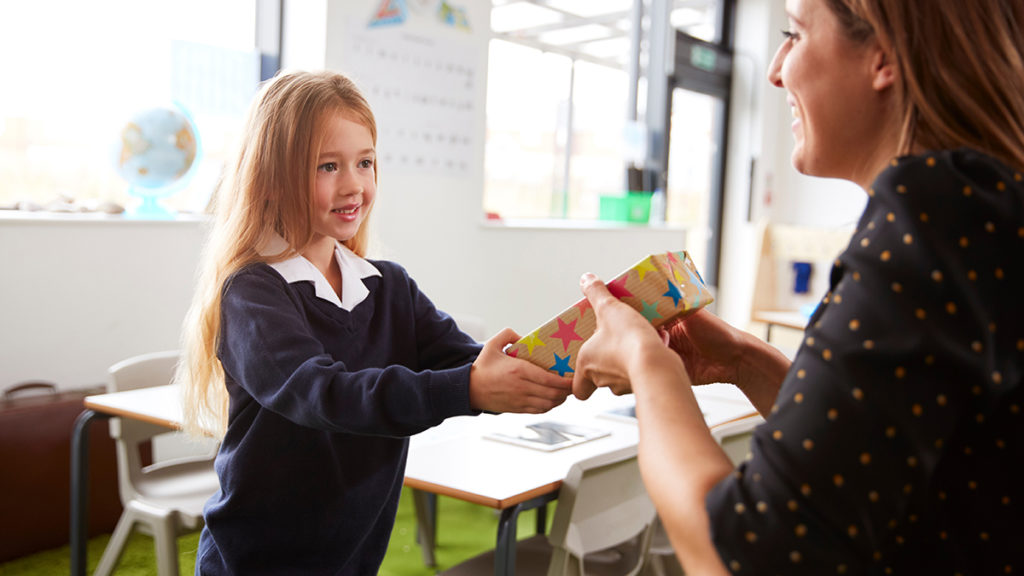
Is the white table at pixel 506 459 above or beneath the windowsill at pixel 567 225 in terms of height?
beneath

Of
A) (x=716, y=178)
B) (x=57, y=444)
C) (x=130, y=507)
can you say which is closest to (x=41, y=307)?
(x=57, y=444)

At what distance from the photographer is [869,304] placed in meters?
0.65

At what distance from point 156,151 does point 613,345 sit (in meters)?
2.81

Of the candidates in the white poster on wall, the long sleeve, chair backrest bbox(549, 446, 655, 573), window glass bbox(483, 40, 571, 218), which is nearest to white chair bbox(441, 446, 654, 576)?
chair backrest bbox(549, 446, 655, 573)

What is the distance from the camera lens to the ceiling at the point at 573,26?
5.26 m

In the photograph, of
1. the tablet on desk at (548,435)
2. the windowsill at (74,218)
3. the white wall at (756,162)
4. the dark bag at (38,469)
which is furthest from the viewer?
the white wall at (756,162)

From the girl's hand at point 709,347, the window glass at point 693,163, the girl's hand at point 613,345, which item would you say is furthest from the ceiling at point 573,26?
the girl's hand at point 613,345

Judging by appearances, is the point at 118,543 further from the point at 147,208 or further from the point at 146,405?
the point at 147,208

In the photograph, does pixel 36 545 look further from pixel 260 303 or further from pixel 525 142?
pixel 525 142

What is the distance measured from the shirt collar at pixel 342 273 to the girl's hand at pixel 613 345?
0.47 metres

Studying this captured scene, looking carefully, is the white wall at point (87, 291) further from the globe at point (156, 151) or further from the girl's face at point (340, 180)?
the girl's face at point (340, 180)

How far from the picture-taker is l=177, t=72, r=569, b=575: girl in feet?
3.92

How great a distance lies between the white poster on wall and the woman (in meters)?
3.31

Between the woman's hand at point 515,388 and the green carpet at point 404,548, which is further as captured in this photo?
the green carpet at point 404,548
